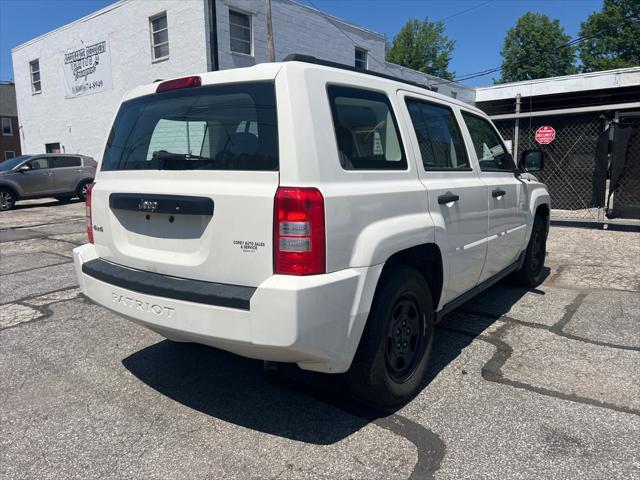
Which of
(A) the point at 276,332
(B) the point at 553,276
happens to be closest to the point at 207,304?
(A) the point at 276,332

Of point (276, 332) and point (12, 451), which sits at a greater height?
point (276, 332)

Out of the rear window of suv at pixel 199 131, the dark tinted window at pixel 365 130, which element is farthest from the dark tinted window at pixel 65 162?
the dark tinted window at pixel 365 130

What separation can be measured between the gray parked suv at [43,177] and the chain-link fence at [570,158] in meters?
13.5

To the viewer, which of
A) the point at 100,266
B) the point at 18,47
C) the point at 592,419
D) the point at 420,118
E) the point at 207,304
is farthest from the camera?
the point at 18,47

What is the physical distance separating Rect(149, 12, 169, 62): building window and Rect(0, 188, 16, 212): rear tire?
255 inches

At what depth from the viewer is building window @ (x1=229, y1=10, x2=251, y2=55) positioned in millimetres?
15883

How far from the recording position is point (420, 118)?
Result: 11.1 feet

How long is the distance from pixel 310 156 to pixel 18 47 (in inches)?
1096

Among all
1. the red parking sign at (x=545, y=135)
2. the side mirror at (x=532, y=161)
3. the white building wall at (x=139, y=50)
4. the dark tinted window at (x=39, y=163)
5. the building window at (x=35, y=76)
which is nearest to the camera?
the side mirror at (x=532, y=161)

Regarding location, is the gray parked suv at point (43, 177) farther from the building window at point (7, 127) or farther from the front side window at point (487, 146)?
the building window at point (7, 127)

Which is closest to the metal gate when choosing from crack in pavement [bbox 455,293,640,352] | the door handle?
crack in pavement [bbox 455,293,640,352]

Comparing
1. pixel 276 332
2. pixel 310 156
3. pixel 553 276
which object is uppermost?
pixel 310 156

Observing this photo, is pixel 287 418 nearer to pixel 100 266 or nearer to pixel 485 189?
pixel 100 266

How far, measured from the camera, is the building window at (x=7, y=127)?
1516 inches
